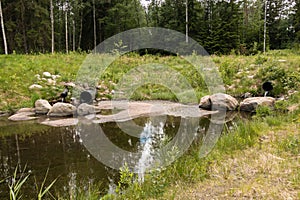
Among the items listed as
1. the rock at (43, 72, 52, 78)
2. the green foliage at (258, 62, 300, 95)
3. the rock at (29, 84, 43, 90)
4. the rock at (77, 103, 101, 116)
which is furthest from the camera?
the rock at (43, 72, 52, 78)

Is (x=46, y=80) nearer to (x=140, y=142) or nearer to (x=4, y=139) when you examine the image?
(x=4, y=139)

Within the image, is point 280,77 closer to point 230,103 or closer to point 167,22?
point 230,103

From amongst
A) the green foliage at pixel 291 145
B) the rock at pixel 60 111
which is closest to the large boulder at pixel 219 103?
the rock at pixel 60 111

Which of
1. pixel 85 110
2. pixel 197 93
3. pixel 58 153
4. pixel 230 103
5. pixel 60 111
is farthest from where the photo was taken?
pixel 197 93

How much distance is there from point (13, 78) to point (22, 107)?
198 centimetres

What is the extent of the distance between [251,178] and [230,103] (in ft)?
21.1

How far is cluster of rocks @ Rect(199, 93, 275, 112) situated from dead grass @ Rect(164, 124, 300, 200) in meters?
4.84

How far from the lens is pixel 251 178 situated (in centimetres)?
318

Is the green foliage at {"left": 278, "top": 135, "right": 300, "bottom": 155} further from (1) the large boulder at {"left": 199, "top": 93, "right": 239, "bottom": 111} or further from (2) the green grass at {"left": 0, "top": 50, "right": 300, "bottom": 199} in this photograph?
(1) the large boulder at {"left": 199, "top": 93, "right": 239, "bottom": 111}

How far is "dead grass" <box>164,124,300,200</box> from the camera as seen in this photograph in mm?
2812

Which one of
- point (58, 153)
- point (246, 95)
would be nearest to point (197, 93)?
point (246, 95)

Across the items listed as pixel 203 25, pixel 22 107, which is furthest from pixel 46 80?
pixel 203 25

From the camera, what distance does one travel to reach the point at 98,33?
30.4 metres

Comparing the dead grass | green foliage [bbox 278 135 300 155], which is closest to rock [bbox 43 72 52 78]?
the dead grass
